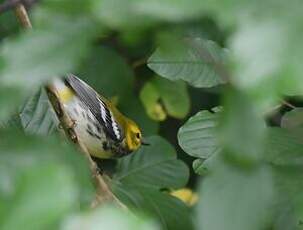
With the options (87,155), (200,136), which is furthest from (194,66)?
(87,155)

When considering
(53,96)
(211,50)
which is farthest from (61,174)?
(211,50)

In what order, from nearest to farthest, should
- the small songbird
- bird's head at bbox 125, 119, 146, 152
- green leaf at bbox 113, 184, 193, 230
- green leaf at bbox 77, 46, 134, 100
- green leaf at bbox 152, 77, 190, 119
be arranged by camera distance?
green leaf at bbox 113, 184, 193, 230, green leaf at bbox 77, 46, 134, 100, green leaf at bbox 152, 77, 190, 119, the small songbird, bird's head at bbox 125, 119, 146, 152

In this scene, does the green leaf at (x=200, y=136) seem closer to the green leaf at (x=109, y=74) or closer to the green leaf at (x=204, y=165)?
the green leaf at (x=204, y=165)

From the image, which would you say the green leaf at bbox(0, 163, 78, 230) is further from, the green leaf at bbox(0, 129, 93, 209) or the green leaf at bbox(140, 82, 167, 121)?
the green leaf at bbox(140, 82, 167, 121)

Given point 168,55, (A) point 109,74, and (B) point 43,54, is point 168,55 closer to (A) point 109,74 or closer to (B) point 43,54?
(B) point 43,54

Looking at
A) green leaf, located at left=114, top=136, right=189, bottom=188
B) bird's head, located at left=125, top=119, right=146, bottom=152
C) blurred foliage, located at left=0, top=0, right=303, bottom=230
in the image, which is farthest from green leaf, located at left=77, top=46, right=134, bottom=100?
blurred foliage, located at left=0, top=0, right=303, bottom=230

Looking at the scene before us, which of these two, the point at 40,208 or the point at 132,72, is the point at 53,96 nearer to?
the point at 40,208
